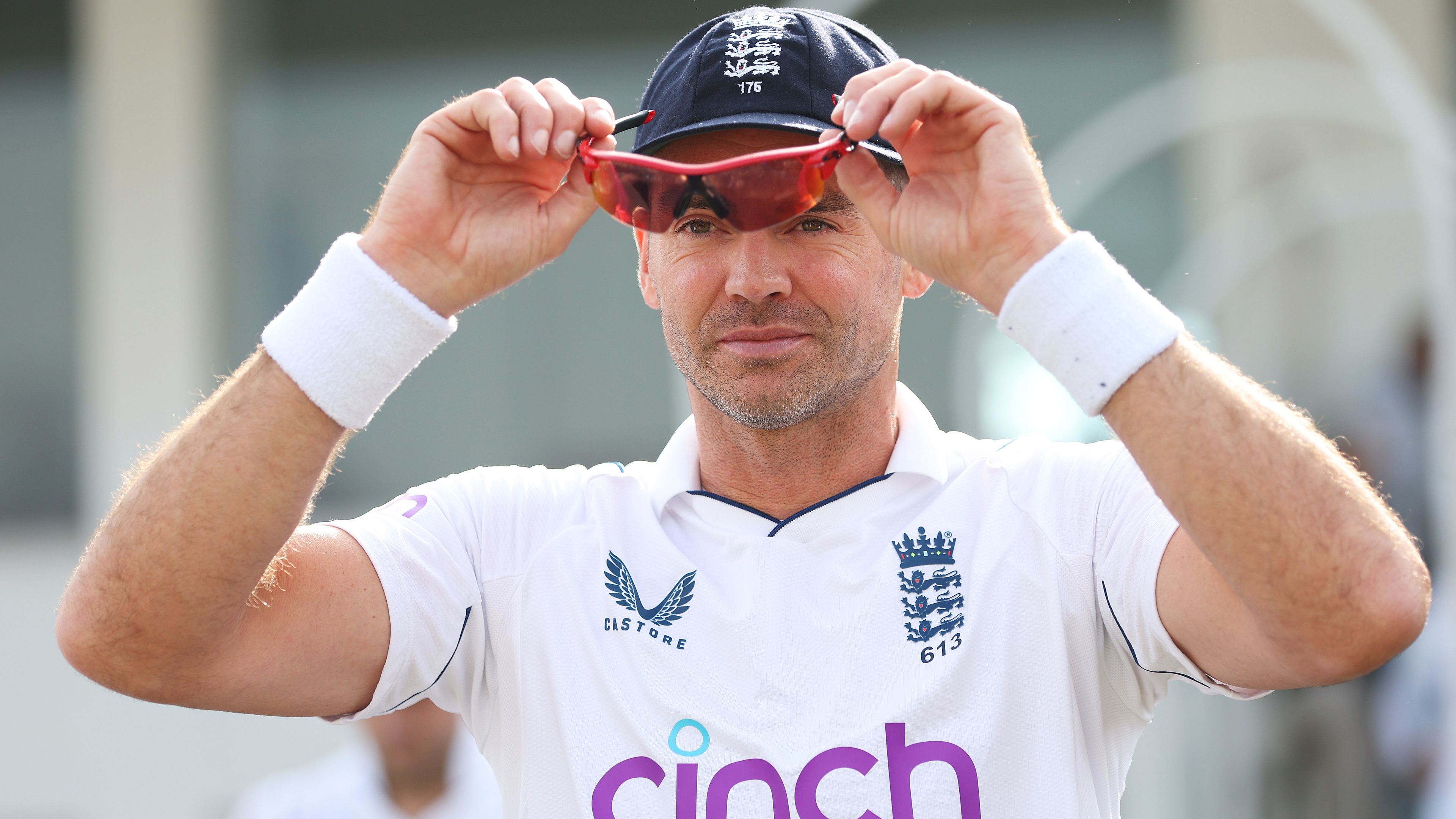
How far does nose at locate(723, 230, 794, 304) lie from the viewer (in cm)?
204

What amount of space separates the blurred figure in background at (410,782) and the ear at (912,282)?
2606mm

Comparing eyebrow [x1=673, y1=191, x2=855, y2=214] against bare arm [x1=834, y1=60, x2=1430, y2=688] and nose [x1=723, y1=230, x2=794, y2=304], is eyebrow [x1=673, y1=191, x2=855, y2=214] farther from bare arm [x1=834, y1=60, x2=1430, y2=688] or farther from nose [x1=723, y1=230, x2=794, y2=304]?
bare arm [x1=834, y1=60, x2=1430, y2=688]

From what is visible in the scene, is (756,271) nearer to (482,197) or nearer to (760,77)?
(760,77)

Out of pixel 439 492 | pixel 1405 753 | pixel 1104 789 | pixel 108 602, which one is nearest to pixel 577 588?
pixel 439 492

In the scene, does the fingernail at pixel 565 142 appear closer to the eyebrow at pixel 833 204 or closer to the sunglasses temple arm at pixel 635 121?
the sunglasses temple arm at pixel 635 121

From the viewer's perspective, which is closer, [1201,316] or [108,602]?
[108,602]

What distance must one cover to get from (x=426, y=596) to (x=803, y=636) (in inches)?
22.1

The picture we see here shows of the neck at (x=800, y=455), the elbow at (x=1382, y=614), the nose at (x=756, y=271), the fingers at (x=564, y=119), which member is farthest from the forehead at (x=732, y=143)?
the elbow at (x=1382, y=614)

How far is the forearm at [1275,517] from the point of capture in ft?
5.38

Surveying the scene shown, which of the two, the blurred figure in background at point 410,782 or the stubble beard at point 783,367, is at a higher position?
the stubble beard at point 783,367

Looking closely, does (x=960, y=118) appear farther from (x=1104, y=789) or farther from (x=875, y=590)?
(x=1104, y=789)

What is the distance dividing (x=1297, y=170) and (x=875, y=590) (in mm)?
5161

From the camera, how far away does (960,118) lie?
5.97 ft

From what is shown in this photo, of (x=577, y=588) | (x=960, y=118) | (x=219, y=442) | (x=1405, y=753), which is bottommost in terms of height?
(x=1405, y=753)
